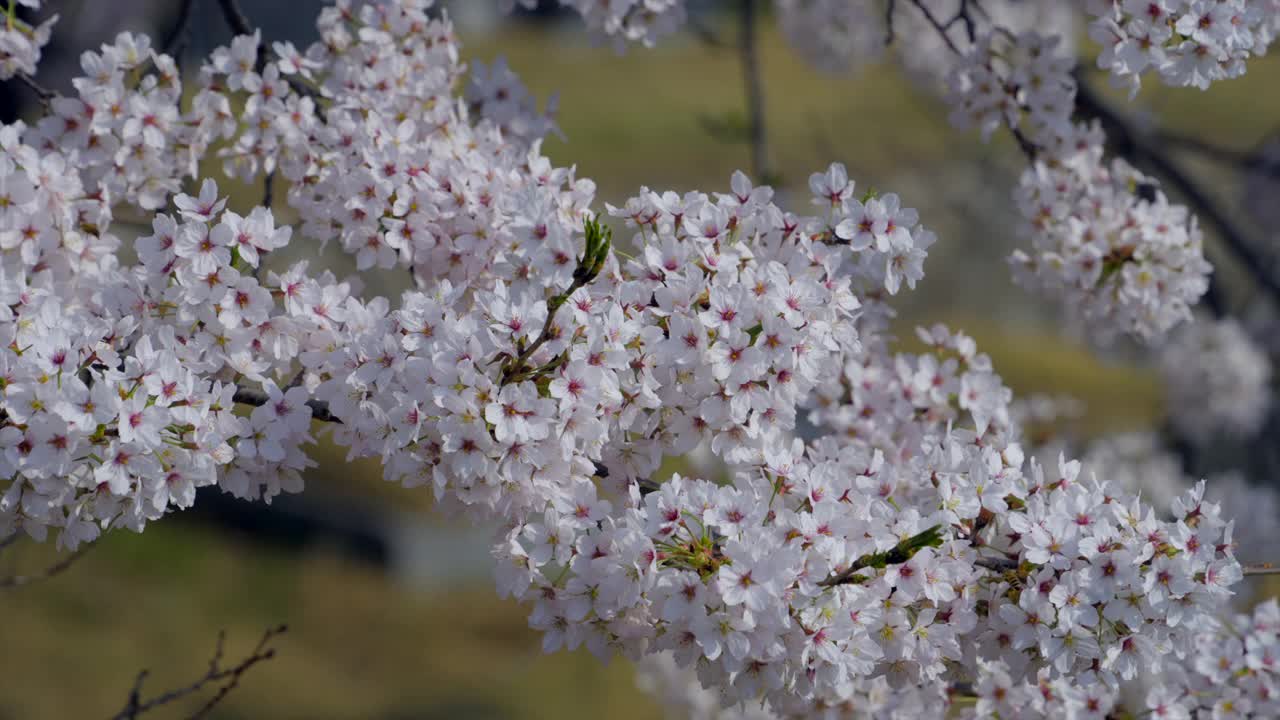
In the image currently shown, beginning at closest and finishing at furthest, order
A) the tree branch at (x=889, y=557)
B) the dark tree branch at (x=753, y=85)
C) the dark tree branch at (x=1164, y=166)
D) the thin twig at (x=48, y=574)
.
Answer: the tree branch at (x=889, y=557) → the thin twig at (x=48, y=574) → the dark tree branch at (x=1164, y=166) → the dark tree branch at (x=753, y=85)

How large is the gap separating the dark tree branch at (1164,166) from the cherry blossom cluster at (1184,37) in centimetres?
128

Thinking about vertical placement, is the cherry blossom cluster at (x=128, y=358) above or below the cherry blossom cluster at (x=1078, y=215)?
below

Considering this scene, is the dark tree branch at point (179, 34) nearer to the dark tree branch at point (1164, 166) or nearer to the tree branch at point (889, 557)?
the tree branch at point (889, 557)

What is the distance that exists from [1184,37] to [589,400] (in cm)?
175

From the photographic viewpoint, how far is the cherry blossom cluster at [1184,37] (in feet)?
9.29

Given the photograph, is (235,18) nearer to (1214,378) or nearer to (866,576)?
(866,576)

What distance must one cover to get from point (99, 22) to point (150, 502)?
10.7m

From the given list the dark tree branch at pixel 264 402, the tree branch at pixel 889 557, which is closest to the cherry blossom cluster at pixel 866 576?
the tree branch at pixel 889 557

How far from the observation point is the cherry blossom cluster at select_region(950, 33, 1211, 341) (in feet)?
11.1

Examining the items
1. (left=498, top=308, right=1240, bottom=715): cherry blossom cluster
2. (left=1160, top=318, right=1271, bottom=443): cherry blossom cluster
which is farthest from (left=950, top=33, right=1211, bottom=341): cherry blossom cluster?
(left=1160, top=318, right=1271, bottom=443): cherry blossom cluster

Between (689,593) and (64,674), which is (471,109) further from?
(64,674)

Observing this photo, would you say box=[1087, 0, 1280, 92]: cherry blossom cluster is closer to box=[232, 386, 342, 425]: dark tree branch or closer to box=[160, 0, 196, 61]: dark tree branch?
box=[232, 386, 342, 425]: dark tree branch

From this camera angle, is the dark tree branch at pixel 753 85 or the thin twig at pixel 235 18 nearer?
the thin twig at pixel 235 18

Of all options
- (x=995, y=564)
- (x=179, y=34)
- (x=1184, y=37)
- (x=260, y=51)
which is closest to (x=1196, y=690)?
(x=995, y=564)
